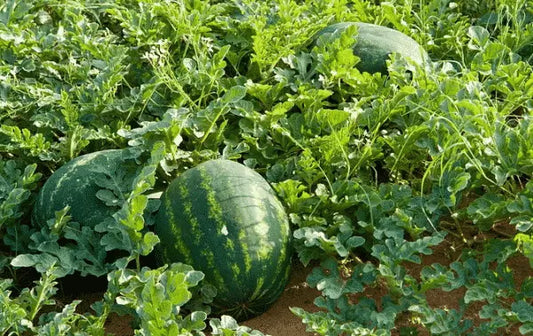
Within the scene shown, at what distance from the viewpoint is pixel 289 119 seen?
3773 millimetres

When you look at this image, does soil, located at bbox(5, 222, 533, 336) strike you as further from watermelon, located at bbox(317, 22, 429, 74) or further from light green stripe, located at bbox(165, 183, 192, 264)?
watermelon, located at bbox(317, 22, 429, 74)

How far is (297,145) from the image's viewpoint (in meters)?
3.69

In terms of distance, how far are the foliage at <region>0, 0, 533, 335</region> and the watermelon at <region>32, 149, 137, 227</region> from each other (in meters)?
0.06

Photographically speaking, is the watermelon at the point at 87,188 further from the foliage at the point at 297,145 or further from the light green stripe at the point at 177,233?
the light green stripe at the point at 177,233

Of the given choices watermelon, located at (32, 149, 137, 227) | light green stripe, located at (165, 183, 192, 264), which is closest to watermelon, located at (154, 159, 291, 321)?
light green stripe, located at (165, 183, 192, 264)

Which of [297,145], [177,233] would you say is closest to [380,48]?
[297,145]

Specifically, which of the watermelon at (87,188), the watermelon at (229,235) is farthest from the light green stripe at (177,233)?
the watermelon at (87,188)

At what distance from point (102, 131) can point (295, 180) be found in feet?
3.17

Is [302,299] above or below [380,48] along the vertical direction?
below

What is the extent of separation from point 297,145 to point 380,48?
80 centimetres

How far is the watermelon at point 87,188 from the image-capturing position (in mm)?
3420

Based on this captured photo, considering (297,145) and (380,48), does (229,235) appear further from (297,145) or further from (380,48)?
(380,48)

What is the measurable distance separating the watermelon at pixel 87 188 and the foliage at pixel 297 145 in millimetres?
64

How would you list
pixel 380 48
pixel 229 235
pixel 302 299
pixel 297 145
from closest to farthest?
pixel 229 235
pixel 302 299
pixel 297 145
pixel 380 48
